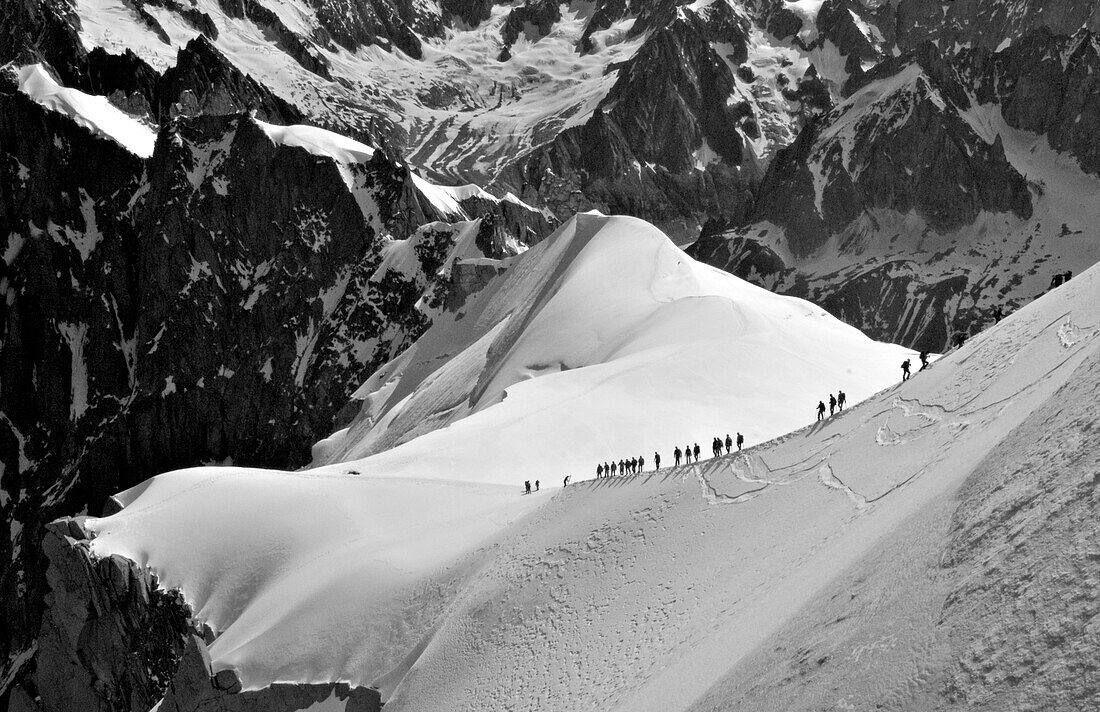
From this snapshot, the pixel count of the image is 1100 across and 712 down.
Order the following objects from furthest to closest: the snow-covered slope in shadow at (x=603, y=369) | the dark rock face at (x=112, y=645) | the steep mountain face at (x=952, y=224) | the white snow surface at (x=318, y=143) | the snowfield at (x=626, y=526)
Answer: the white snow surface at (x=318, y=143)
the steep mountain face at (x=952, y=224)
the snow-covered slope in shadow at (x=603, y=369)
the dark rock face at (x=112, y=645)
the snowfield at (x=626, y=526)

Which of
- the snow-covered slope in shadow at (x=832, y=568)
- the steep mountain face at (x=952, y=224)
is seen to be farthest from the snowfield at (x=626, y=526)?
the steep mountain face at (x=952, y=224)

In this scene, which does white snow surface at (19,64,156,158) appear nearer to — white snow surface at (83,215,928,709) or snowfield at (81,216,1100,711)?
white snow surface at (83,215,928,709)

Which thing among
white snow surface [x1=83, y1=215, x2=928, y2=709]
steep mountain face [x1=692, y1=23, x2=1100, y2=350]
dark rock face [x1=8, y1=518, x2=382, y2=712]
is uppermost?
steep mountain face [x1=692, y1=23, x2=1100, y2=350]

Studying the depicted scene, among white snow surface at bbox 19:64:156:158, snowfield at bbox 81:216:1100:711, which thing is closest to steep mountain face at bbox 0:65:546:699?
white snow surface at bbox 19:64:156:158

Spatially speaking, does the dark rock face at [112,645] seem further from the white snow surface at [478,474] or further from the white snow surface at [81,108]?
the white snow surface at [81,108]

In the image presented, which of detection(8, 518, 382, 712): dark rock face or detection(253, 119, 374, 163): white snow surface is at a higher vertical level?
detection(253, 119, 374, 163): white snow surface

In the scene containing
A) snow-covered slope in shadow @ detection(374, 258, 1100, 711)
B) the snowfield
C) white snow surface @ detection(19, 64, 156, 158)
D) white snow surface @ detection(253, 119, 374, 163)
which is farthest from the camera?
white snow surface @ detection(19, 64, 156, 158)

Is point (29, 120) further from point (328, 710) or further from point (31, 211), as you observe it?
point (328, 710)
